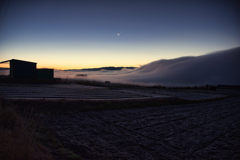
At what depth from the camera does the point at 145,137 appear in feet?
15.4

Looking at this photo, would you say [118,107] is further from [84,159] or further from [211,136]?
[84,159]

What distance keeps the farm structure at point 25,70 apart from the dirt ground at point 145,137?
22.7 meters

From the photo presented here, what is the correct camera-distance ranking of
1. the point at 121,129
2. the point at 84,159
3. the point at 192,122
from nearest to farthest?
the point at 84,159 < the point at 121,129 < the point at 192,122

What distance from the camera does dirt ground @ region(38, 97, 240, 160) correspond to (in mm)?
3682

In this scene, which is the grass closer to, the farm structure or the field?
the field

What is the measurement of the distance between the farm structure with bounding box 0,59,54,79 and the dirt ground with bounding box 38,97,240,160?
22.7m

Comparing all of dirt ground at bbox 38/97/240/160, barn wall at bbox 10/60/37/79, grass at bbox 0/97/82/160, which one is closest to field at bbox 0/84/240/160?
dirt ground at bbox 38/97/240/160

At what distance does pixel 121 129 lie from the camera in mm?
5309

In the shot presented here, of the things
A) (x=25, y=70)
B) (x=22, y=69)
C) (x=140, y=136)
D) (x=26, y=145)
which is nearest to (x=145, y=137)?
(x=140, y=136)

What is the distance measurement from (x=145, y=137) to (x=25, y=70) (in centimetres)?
2676

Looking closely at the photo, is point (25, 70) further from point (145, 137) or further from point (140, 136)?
point (145, 137)

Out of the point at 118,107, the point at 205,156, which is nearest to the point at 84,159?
the point at 205,156

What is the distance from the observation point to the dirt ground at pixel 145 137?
3.68 meters

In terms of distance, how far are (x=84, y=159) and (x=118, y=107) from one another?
18.4ft
